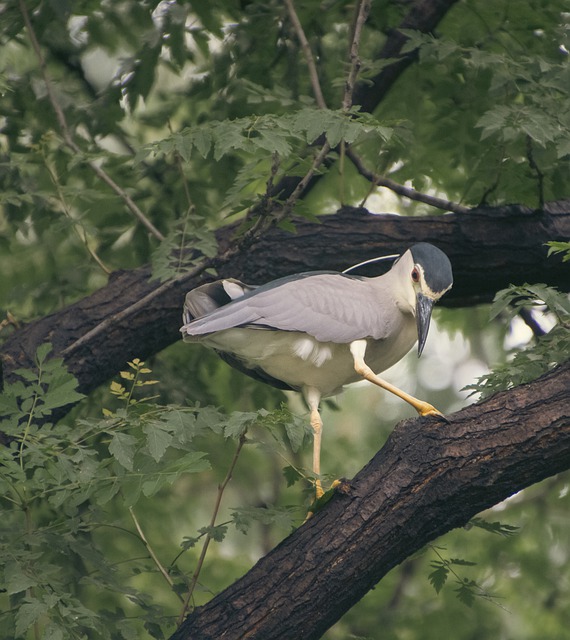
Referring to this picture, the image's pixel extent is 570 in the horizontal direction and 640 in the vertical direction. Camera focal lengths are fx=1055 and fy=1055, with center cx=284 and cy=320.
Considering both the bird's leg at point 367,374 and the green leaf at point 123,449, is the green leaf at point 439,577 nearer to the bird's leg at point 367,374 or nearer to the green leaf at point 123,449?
the bird's leg at point 367,374

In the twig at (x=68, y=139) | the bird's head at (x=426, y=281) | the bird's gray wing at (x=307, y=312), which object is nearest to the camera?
the bird's gray wing at (x=307, y=312)

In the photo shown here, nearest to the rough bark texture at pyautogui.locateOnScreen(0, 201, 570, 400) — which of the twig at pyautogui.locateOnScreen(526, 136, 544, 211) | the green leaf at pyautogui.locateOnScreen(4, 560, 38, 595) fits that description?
the twig at pyautogui.locateOnScreen(526, 136, 544, 211)

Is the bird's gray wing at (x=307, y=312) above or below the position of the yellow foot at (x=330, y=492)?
above

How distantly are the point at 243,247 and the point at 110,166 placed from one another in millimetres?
1315

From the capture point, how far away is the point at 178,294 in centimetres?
421

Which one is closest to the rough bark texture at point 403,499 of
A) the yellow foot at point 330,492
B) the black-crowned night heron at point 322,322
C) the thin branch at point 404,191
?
the yellow foot at point 330,492

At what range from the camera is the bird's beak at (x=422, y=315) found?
332 centimetres

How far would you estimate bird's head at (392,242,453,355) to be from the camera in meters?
3.35

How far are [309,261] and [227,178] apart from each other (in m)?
0.92

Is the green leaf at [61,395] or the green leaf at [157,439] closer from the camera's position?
the green leaf at [157,439]

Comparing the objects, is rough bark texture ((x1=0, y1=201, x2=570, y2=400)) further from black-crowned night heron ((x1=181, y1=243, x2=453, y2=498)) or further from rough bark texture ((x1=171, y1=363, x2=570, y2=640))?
rough bark texture ((x1=171, y1=363, x2=570, y2=640))

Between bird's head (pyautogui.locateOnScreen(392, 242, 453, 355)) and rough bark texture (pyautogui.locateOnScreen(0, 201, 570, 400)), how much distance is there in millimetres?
818

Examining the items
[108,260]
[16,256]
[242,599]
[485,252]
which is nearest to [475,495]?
[242,599]

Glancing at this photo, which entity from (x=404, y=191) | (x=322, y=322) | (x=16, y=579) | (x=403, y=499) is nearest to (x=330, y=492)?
(x=403, y=499)
